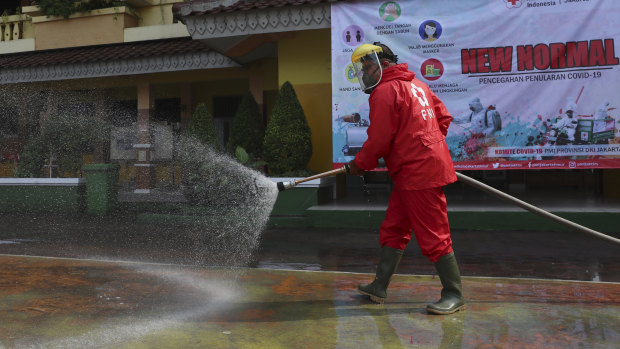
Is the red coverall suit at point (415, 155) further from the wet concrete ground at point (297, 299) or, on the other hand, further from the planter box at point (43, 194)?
the planter box at point (43, 194)

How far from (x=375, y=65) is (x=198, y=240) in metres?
4.32

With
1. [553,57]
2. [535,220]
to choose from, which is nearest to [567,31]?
[553,57]

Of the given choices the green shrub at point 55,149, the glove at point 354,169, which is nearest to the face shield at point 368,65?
the glove at point 354,169

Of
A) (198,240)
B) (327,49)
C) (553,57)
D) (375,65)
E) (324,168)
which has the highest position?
(327,49)

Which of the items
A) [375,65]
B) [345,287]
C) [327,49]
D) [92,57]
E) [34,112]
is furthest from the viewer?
[34,112]

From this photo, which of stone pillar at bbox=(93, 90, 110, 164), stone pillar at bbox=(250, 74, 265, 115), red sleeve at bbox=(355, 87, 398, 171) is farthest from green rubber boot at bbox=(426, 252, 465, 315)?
stone pillar at bbox=(93, 90, 110, 164)

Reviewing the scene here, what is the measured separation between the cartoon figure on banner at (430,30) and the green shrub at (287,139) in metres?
2.48

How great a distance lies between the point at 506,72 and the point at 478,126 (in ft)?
3.00

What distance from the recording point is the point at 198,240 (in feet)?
22.6

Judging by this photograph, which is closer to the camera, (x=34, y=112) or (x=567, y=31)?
(x=567, y=31)

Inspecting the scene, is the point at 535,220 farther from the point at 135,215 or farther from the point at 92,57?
the point at 92,57

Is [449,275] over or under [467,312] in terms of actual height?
over

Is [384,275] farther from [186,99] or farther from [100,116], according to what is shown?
[100,116]

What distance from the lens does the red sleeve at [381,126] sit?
128 inches
